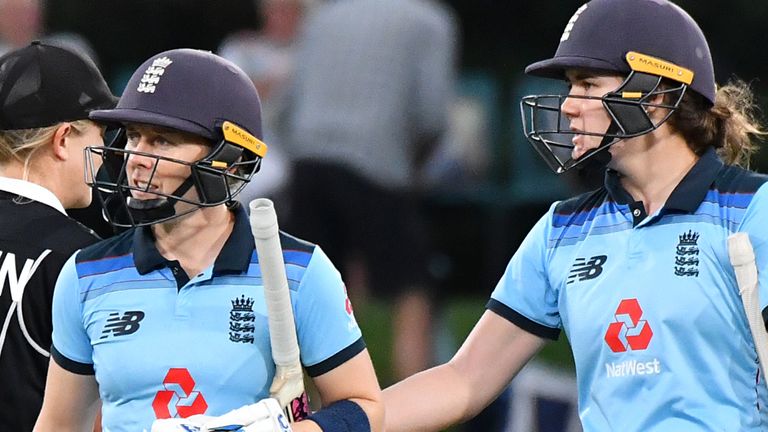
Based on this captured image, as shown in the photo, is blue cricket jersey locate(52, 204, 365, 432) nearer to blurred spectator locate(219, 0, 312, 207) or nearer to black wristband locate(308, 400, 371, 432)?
black wristband locate(308, 400, 371, 432)

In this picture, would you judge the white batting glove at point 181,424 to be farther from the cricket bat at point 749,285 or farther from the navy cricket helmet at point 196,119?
the cricket bat at point 749,285

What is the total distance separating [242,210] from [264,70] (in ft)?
17.2

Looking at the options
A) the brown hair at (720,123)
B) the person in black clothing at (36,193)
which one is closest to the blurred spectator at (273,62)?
the person in black clothing at (36,193)

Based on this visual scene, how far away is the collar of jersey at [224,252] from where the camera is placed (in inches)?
144

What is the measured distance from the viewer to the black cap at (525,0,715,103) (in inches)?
151

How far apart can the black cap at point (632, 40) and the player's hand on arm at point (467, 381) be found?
686mm

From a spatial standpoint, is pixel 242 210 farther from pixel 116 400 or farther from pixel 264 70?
pixel 264 70

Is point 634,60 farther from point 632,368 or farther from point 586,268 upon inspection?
point 632,368

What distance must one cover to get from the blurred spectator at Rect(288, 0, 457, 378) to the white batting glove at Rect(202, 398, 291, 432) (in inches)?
196

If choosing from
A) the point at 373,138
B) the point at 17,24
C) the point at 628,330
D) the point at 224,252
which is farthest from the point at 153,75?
the point at 17,24

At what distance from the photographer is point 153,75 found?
3.72 metres

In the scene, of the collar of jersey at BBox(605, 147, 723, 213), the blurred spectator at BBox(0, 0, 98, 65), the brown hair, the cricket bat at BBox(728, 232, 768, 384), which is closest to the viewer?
the cricket bat at BBox(728, 232, 768, 384)

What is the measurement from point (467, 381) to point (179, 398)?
2.80 feet

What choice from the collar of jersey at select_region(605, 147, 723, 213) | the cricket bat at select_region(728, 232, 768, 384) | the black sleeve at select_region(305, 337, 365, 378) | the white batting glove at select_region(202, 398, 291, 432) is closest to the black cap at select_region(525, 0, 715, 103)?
the collar of jersey at select_region(605, 147, 723, 213)
